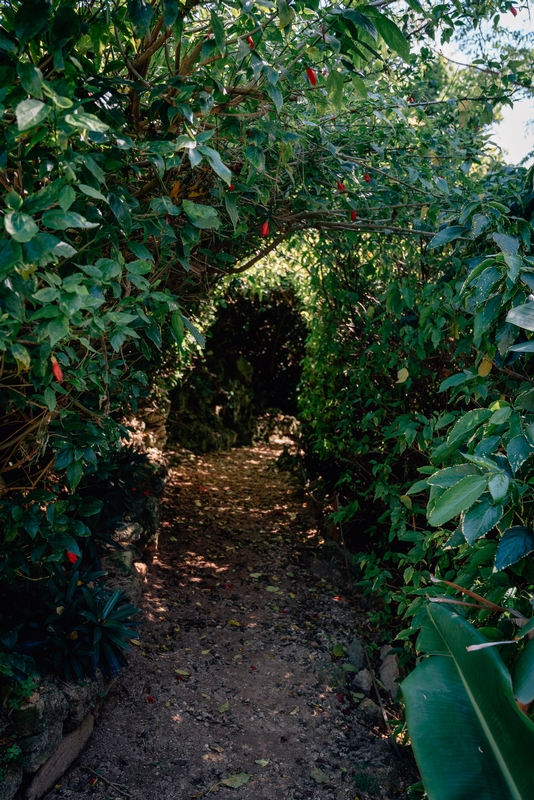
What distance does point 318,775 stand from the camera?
3180 mm

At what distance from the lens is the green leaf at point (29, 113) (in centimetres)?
117

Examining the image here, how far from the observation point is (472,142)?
374 centimetres

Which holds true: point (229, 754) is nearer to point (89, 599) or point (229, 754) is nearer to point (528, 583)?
point (89, 599)

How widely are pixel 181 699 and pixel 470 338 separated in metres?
2.85

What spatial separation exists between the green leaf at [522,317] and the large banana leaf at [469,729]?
744 millimetres

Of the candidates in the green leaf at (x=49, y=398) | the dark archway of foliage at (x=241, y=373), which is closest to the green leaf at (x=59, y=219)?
the green leaf at (x=49, y=398)

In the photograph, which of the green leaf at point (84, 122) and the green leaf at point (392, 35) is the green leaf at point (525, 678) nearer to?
the green leaf at point (84, 122)

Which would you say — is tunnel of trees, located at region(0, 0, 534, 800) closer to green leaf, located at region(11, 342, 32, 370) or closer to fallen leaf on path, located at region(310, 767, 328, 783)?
green leaf, located at region(11, 342, 32, 370)

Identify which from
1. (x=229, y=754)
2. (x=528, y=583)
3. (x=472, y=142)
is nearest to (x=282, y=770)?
(x=229, y=754)

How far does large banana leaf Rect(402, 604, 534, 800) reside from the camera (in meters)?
1.15

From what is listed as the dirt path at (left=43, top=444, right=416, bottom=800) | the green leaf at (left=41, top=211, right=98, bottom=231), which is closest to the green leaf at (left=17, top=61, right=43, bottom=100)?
the green leaf at (left=41, top=211, right=98, bottom=231)

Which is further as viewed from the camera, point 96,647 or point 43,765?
point 96,647

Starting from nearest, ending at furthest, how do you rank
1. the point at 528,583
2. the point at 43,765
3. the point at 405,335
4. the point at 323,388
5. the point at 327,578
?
the point at 528,583, the point at 43,765, the point at 405,335, the point at 327,578, the point at 323,388

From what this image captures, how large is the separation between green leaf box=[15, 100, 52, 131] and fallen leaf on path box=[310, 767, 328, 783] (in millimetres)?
3432
